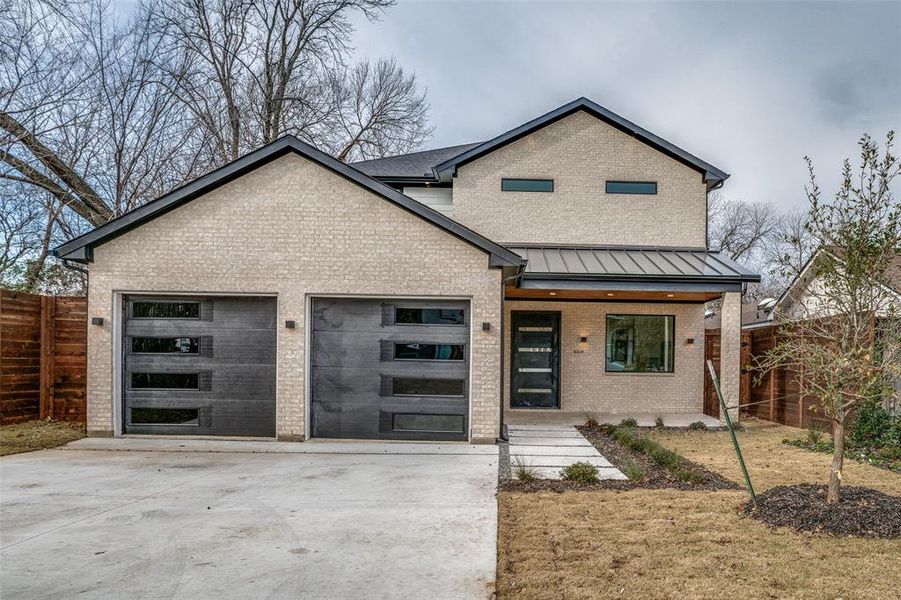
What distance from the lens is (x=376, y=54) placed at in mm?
23891

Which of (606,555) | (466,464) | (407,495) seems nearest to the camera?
(606,555)

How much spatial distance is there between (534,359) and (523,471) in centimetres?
616

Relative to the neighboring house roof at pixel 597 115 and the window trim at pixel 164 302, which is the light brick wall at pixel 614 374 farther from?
the window trim at pixel 164 302

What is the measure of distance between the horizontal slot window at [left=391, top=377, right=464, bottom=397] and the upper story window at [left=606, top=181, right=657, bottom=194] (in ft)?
20.6

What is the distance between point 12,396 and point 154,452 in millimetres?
3610

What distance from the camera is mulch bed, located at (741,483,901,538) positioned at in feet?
15.6

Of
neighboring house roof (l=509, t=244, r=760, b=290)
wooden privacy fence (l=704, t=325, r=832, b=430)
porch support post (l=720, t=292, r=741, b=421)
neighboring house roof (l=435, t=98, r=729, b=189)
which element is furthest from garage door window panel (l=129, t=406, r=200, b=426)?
porch support post (l=720, t=292, r=741, b=421)

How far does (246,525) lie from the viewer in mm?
5016

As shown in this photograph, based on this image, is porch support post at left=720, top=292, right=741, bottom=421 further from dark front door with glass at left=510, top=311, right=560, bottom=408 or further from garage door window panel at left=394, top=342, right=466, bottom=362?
garage door window panel at left=394, top=342, right=466, bottom=362

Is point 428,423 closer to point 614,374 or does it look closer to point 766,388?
point 614,374

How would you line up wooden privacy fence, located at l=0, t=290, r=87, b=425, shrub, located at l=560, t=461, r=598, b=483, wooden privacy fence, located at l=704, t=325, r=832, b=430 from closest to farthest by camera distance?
1. shrub, located at l=560, t=461, r=598, b=483
2. wooden privacy fence, located at l=0, t=290, r=87, b=425
3. wooden privacy fence, located at l=704, t=325, r=832, b=430

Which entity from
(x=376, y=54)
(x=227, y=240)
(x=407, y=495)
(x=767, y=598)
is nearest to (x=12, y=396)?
(x=227, y=240)

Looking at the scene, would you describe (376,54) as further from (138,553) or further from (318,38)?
(138,553)

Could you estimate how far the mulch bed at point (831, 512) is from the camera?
4770 millimetres
